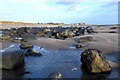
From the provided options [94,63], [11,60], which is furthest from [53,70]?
[11,60]

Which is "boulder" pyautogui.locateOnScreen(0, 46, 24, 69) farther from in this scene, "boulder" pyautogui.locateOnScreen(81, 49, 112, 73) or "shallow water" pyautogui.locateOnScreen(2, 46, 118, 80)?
"boulder" pyautogui.locateOnScreen(81, 49, 112, 73)

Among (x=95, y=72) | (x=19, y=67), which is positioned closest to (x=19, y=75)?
(x=19, y=67)

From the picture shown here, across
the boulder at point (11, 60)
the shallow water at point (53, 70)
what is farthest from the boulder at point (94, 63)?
the boulder at point (11, 60)

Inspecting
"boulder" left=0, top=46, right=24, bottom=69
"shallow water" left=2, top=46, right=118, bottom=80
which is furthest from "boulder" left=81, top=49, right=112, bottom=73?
"boulder" left=0, top=46, right=24, bottom=69

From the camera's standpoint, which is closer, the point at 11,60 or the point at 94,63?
the point at 94,63

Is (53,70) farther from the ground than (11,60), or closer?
closer

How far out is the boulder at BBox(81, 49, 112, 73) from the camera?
18.8ft

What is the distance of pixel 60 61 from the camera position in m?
7.15

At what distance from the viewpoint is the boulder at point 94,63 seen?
5745 millimetres

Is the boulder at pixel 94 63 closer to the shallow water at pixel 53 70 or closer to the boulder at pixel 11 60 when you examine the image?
the shallow water at pixel 53 70

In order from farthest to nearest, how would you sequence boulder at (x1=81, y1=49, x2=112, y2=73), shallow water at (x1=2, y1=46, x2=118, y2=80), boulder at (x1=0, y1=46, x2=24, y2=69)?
boulder at (x1=0, y1=46, x2=24, y2=69) < boulder at (x1=81, y1=49, x2=112, y2=73) < shallow water at (x1=2, y1=46, x2=118, y2=80)

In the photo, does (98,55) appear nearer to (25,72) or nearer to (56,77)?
(56,77)

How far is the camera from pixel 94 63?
19.3 feet

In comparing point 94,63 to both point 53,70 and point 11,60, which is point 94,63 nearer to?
point 53,70
